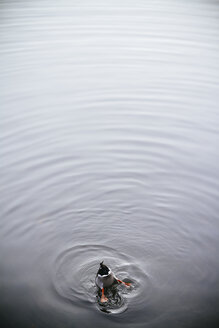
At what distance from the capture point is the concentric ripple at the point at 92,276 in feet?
18.6

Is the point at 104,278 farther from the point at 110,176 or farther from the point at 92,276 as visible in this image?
the point at 110,176

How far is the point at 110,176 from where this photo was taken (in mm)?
8297

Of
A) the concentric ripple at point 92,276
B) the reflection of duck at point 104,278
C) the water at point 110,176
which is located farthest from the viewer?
the water at point 110,176

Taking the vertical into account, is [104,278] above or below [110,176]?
below

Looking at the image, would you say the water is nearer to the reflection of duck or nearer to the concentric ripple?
the concentric ripple

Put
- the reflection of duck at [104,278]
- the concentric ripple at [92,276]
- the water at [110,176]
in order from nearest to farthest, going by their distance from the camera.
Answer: the reflection of duck at [104,278]
the concentric ripple at [92,276]
the water at [110,176]

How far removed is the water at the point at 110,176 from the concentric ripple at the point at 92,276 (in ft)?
0.06

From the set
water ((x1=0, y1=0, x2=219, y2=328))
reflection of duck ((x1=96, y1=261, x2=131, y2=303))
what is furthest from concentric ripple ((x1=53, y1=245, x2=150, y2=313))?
reflection of duck ((x1=96, y1=261, x2=131, y2=303))

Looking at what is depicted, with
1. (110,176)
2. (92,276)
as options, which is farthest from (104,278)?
(110,176)

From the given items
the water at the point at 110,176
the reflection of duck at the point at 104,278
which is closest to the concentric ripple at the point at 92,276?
the water at the point at 110,176

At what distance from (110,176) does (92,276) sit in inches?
105

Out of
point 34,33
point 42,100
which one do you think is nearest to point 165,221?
point 42,100

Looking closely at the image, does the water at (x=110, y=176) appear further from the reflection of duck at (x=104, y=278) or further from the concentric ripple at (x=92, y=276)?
the reflection of duck at (x=104, y=278)

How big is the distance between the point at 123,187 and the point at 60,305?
2.86 m
